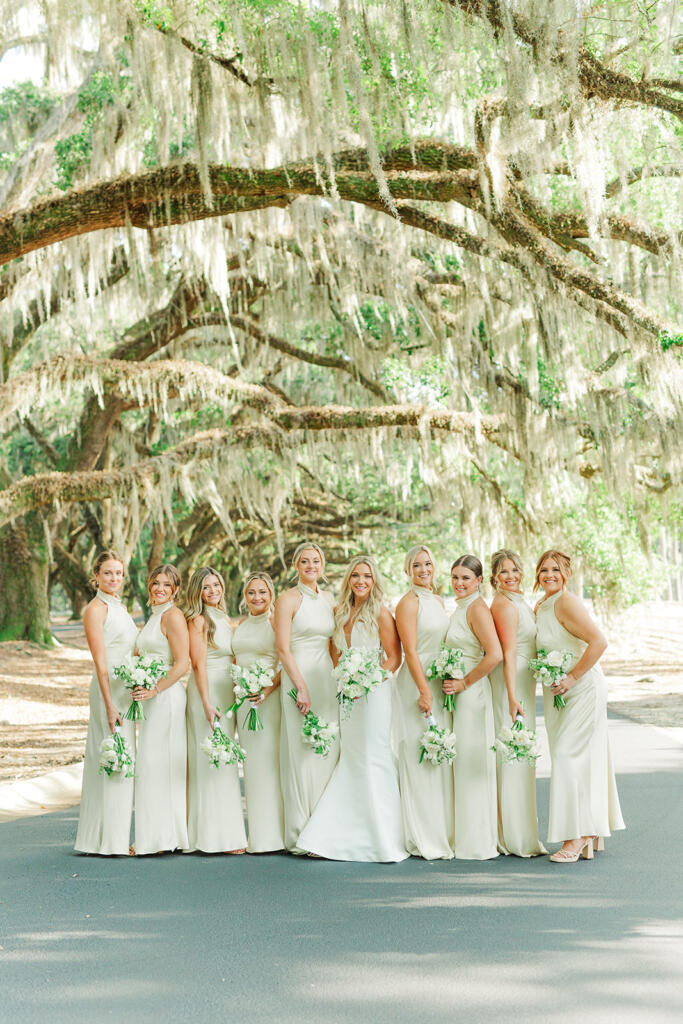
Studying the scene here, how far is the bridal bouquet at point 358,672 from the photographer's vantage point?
20.2 ft

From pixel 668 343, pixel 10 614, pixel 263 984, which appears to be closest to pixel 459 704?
A: pixel 263 984

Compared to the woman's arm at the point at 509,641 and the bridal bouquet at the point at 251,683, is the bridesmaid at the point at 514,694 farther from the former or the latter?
the bridal bouquet at the point at 251,683

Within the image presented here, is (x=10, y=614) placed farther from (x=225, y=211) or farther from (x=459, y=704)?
(x=459, y=704)

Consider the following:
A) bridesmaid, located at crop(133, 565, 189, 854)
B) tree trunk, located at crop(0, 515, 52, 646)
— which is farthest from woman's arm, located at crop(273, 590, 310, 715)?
tree trunk, located at crop(0, 515, 52, 646)

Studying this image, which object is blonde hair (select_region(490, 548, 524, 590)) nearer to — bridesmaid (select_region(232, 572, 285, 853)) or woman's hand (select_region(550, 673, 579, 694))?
woman's hand (select_region(550, 673, 579, 694))

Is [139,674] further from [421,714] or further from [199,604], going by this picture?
[421,714]

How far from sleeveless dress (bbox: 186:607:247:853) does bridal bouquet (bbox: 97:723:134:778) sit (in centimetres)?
41

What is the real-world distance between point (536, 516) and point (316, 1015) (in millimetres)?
15447

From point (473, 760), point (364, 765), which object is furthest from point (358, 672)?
point (473, 760)

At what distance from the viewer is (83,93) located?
1273 cm

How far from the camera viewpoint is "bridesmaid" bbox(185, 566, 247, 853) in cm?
627

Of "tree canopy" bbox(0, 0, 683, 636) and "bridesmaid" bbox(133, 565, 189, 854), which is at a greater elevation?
"tree canopy" bbox(0, 0, 683, 636)

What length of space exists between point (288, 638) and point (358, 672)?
0.51 metres

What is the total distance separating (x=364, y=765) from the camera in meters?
6.20
